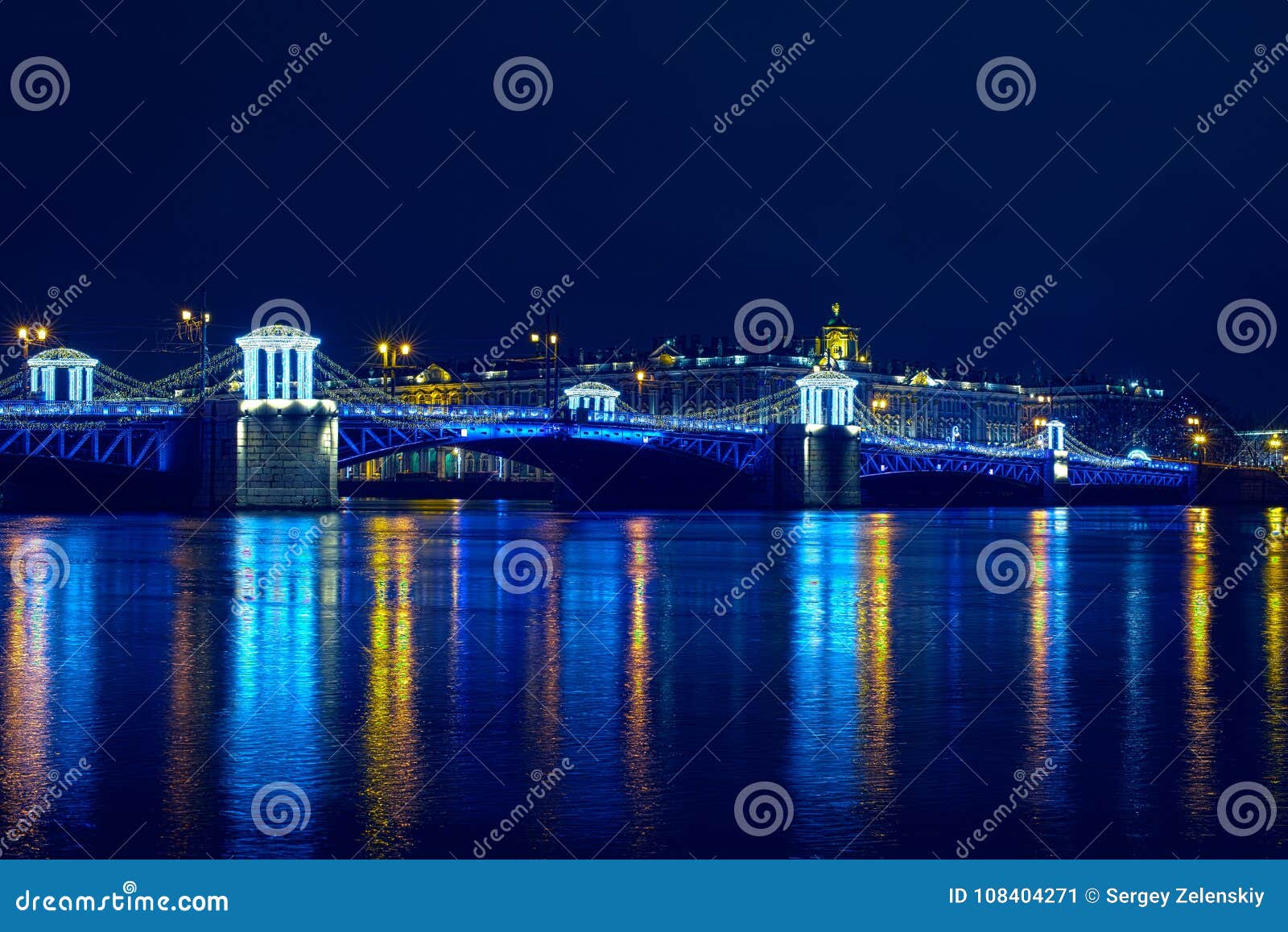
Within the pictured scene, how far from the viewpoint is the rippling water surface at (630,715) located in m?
9.59

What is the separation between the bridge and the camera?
233 feet

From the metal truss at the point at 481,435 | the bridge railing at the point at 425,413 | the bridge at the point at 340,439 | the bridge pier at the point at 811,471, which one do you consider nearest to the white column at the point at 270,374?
the bridge at the point at 340,439

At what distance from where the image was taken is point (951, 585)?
97.5 ft

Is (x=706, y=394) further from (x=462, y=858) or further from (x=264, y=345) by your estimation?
(x=462, y=858)

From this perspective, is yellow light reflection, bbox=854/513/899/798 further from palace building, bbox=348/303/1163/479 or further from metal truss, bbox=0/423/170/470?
palace building, bbox=348/303/1163/479

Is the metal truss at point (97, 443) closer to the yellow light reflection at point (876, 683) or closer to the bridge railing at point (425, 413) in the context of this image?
the bridge railing at point (425, 413)

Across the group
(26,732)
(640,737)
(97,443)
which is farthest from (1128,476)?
(26,732)

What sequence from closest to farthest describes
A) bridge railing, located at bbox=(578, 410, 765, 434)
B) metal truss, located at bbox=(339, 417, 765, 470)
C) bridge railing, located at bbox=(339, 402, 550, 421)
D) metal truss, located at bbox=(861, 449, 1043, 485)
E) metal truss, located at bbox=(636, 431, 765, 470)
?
metal truss, located at bbox=(339, 417, 765, 470)
bridge railing, located at bbox=(339, 402, 550, 421)
bridge railing, located at bbox=(578, 410, 765, 434)
metal truss, located at bbox=(636, 431, 765, 470)
metal truss, located at bbox=(861, 449, 1043, 485)

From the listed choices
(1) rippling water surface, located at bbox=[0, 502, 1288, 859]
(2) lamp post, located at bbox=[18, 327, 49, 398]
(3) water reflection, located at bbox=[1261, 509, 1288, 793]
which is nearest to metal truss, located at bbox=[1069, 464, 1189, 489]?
(2) lamp post, located at bbox=[18, 327, 49, 398]

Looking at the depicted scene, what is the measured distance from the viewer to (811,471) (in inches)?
3681

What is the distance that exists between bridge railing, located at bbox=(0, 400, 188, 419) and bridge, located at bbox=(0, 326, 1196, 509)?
0.33 feet

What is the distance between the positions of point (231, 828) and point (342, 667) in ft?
23.1

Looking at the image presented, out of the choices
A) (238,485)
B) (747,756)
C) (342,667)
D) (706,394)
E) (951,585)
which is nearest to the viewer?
(747,756)

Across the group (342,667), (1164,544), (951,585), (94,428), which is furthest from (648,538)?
(342,667)
